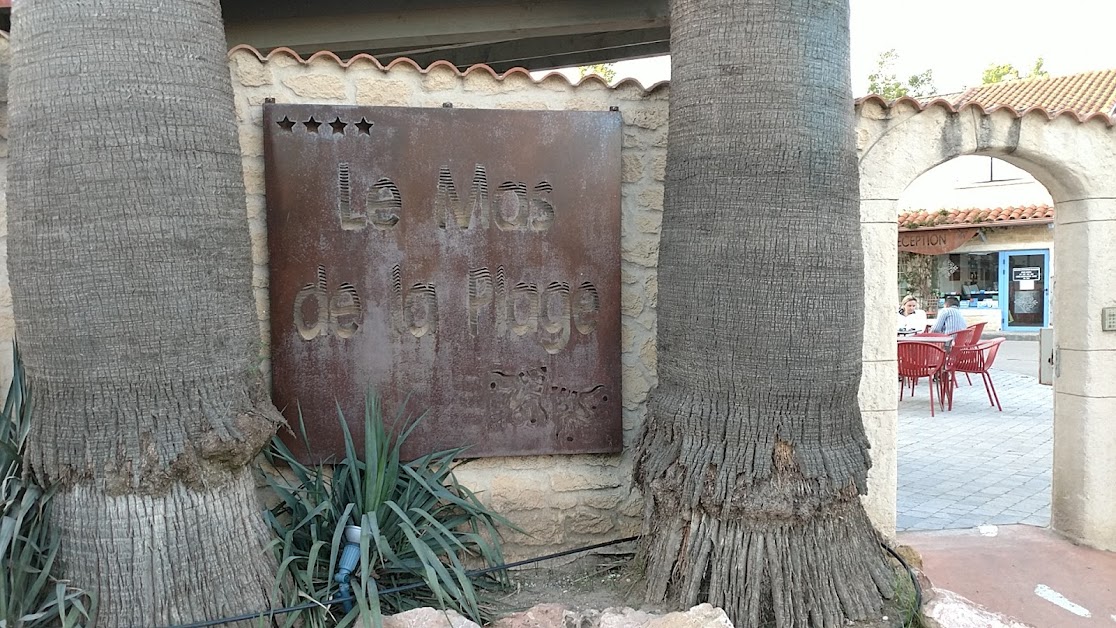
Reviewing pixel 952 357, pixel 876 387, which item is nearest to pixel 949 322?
pixel 952 357

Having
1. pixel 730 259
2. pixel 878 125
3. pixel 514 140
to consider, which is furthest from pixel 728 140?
pixel 878 125

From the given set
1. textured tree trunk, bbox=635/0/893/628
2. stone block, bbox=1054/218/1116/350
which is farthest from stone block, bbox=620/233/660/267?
stone block, bbox=1054/218/1116/350

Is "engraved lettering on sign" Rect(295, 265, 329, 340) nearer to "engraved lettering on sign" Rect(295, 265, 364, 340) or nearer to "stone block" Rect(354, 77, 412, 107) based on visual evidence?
"engraved lettering on sign" Rect(295, 265, 364, 340)

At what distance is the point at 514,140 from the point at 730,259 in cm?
110

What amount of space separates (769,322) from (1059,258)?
2.67 m

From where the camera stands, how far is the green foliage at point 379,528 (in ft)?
8.02

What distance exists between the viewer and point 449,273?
121 inches

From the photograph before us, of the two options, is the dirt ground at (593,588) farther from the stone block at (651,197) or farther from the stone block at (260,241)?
the stone block at (260,241)

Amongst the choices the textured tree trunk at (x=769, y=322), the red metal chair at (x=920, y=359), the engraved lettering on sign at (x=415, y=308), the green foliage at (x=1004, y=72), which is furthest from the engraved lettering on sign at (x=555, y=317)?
the green foliage at (x=1004, y=72)

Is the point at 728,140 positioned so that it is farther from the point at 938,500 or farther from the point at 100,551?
the point at 938,500

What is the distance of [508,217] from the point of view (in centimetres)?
313

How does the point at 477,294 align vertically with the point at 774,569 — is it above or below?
above

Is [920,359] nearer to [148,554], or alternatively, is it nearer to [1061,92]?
[148,554]

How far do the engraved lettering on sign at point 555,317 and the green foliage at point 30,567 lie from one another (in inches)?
70.0
